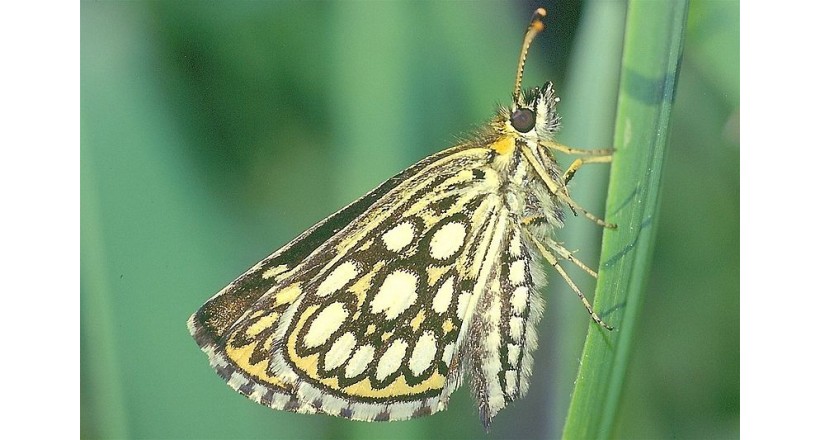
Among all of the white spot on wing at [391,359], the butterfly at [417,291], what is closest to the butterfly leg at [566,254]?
the butterfly at [417,291]

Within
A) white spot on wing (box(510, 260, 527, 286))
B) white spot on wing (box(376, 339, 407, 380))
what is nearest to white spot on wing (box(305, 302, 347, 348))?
white spot on wing (box(376, 339, 407, 380))

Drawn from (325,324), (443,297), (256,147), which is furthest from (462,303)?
(256,147)

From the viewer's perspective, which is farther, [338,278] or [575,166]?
[575,166]

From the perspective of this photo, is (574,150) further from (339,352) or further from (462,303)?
(339,352)

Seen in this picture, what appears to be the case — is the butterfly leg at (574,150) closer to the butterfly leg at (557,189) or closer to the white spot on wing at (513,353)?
the butterfly leg at (557,189)

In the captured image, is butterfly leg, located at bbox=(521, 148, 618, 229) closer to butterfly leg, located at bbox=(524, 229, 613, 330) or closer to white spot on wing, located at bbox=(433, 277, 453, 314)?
butterfly leg, located at bbox=(524, 229, 613, 330)

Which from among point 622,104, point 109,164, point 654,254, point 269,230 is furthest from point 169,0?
point 654,254

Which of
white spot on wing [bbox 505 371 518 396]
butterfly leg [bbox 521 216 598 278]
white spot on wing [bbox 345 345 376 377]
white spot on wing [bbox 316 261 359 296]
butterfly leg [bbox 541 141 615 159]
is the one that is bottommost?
white spot on wing [bbox 505 371 518 396]
